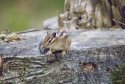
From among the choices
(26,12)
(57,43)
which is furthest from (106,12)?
(26,12)

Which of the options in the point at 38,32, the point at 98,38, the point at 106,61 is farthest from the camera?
the point at 38,32

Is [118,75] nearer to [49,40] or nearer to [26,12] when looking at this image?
[49,40]

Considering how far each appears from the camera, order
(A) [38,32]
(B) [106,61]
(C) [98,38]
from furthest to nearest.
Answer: (A) [38,32] < (C) [98,38] < (B) [106,61]

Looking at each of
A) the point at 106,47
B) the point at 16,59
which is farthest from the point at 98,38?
the point at 16,59

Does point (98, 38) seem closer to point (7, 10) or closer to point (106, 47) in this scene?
point (106, 47)

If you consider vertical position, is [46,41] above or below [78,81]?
above

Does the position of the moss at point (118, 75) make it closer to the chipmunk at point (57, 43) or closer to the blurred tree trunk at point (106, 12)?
the chipmunk at point (57, 43)

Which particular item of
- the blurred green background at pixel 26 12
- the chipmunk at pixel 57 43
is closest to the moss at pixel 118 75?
the chipmunk at pixel 57 43

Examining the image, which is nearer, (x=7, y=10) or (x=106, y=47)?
(x=106, y=47)
